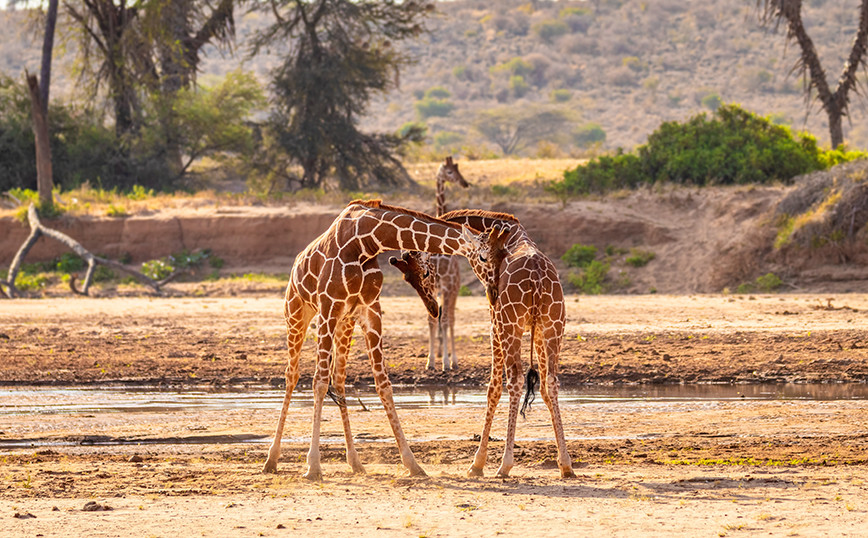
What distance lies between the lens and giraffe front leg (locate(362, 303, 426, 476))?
8852 millimetres

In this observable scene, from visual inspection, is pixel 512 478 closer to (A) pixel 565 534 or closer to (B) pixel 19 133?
(A) pixel 565 534

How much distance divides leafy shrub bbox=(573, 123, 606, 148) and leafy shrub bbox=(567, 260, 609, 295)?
134 feet

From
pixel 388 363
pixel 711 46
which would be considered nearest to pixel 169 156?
pixel 388 363

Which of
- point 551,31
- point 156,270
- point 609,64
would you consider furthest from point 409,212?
point 551,31

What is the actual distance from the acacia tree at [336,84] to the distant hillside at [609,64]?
29.9 meters

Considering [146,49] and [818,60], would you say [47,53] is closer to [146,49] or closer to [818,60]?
[146,49]

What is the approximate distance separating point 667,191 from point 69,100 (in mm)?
23067

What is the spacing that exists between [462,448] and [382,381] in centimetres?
155

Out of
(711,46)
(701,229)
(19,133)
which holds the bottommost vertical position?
(701,229)

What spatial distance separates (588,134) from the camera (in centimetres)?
6725

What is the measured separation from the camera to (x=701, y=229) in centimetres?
2688

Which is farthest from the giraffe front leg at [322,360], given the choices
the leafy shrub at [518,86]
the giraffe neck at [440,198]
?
the leafy shrub at [518,86]

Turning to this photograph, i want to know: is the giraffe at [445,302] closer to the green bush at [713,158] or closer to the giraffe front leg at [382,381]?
the giraffe front leg at [382,381]

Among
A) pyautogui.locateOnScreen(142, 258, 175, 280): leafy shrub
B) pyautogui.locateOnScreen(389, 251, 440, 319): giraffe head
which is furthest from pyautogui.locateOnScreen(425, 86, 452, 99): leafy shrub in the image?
pyautogui.locateOnScreen(389, 251, 440, 319): giraffe head
